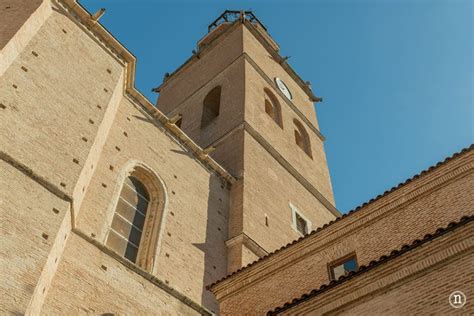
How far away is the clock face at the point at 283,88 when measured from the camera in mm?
21312

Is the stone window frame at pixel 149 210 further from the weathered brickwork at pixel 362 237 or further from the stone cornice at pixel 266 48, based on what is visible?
the stone cornice at pixel 266 48

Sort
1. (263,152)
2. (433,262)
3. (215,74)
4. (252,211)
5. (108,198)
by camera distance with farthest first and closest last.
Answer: (215,74) < (263,152) < (252,211) < (108,198) < (433,262)

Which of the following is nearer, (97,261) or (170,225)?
(97,261)

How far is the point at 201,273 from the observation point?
34.4 feet

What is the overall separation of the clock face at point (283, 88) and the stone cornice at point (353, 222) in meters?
13.3

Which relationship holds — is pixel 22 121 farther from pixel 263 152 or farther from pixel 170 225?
pixel 263 152

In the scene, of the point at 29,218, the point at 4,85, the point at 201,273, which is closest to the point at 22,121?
the point at 4,85

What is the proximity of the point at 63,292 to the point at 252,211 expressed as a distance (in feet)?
20.5

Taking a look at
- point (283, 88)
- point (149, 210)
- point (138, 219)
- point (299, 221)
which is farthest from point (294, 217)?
point (283, 88)

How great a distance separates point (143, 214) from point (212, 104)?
32.6 feet

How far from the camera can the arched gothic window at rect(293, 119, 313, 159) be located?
65.6 feet

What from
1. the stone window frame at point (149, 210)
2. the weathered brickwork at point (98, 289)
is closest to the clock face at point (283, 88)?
the stone window frame at point (149, 210)

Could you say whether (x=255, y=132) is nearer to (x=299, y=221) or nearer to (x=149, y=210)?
(x=299, y=221)

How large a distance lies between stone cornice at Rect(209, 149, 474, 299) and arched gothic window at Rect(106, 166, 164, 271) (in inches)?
68.9
